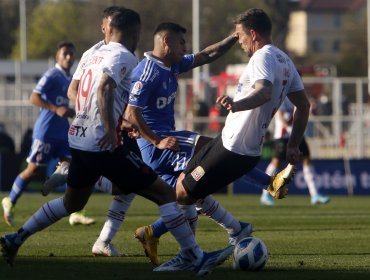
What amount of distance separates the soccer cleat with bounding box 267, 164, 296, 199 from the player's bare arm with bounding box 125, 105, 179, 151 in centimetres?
119

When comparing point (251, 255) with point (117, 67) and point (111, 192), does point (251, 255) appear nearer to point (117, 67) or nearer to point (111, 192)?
point (117, 67)

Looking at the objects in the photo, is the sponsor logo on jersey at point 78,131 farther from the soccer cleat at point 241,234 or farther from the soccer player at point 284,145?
the soccer player at point 284,145

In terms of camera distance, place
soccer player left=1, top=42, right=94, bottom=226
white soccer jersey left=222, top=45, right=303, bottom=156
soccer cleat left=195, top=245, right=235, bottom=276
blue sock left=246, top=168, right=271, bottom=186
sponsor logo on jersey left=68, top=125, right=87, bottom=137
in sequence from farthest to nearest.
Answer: soccer player left=1, top=42, right=94, bottom=226 → blue sock left=246, top=168, right=271, bottom=186 → white soccer jersey left=222, top=45, right=303, bottom=156 → sponsor logo on jersey left=68, top=125, right=87, bottom=137 → soccer cleat left=195, top=245, right=235, bottom=276

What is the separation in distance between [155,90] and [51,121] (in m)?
5.78

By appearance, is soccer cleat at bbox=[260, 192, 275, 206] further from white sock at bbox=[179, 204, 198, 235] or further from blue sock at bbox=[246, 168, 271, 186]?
white sock at bbox=[179, 204, 198, 235]

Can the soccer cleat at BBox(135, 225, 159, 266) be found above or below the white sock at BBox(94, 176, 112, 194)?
below

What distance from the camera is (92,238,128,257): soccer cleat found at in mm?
12227

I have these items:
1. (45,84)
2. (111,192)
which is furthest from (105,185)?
(45,84)

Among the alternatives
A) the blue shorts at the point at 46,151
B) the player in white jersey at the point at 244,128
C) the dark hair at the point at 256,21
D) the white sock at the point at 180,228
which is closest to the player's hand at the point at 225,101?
the player in white jersey at the point at 244,128

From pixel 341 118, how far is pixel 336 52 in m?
112

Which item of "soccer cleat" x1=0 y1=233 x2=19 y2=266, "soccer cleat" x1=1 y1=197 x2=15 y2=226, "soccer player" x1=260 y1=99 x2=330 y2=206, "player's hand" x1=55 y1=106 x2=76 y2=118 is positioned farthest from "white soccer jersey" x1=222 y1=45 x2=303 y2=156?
"soccer player" x1=260 y1=99 x2=330 y2=206

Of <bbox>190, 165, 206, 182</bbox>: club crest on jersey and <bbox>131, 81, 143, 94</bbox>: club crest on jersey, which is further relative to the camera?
<bbox>131, 81, 143, 94</bbox>: club crest on jersey

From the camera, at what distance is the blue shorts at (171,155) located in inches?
469

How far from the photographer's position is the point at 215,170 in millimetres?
11156
